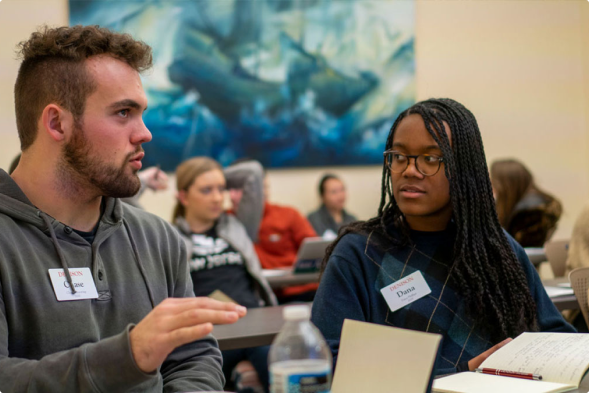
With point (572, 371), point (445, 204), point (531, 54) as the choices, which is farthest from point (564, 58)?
point (572, 371)

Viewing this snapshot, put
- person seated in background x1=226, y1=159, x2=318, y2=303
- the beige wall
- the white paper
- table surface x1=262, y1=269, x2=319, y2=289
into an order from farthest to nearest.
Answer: the beige wall < person seated in background x1=226, y1=159, x2=318, y2=303 < table surface x1=262, y1=269, x2=319, y2=289 < the white paper

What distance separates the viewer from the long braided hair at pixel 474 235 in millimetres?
1714

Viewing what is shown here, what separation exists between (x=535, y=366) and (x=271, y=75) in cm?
480

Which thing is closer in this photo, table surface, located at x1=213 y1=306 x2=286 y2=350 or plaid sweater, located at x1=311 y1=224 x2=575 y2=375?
plaid sweater, located at x1=311 y1=224 x2=575 y2=375

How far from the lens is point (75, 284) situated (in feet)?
4.49

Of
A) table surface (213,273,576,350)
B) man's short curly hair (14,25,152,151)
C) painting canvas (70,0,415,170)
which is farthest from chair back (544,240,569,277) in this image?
painting canvas (70,0,415,170)

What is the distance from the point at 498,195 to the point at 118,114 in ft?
11.3

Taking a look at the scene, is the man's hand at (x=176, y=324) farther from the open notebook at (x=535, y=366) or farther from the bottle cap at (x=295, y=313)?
the open notebook at (x=535, y=366)

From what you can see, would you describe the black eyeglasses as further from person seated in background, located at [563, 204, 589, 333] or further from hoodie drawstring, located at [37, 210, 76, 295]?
person seated in background, located at [563, 204, 589, 333]

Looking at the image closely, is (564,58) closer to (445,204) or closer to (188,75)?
(188,75)

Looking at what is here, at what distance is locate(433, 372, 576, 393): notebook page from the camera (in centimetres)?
122

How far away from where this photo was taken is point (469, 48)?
18.5 ft

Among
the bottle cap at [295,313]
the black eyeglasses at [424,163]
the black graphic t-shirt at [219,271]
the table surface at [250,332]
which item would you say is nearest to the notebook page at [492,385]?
the bottle cap at [295,313]

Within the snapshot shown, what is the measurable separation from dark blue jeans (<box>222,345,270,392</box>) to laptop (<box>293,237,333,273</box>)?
1.15 m
